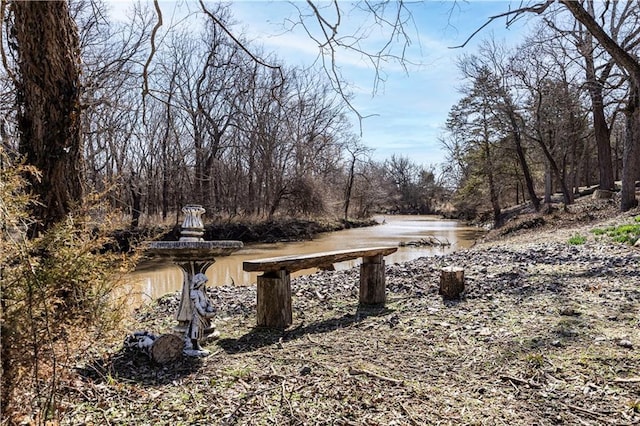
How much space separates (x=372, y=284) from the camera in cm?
518

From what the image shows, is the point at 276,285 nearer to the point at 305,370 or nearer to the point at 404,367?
the point at 305,370

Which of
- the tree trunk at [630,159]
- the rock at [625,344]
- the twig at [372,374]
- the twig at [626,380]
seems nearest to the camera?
the twig at [626,380]

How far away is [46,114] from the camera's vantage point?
11.6 feet

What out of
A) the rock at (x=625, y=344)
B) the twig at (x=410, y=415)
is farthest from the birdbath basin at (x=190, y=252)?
the rock at (x=625, y=344)

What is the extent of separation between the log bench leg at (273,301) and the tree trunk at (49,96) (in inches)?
72.8

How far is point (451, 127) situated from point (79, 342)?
22.5 m

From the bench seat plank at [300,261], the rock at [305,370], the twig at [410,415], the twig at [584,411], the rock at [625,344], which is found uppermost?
the bench seat plank at [300,261]

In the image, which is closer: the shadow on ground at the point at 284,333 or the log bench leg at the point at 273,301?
the shadow on ground at the point at 284,333

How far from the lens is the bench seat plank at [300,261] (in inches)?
155

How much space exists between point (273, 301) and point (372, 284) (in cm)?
141

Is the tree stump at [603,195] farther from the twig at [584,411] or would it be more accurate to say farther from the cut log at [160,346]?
the cut log at [160,346]

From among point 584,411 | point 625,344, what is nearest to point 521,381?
point 584,411

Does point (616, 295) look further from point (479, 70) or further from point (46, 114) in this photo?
point (479, 70)

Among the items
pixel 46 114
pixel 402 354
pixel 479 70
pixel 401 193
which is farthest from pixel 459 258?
pixel 401 193
